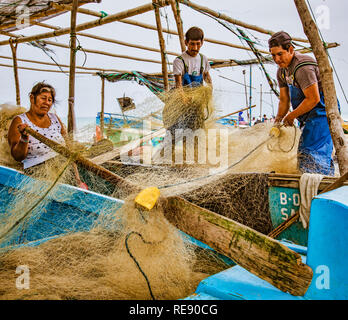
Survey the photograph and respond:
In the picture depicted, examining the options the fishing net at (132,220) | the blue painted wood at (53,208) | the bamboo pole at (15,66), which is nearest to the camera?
the fishing net at (132,220)

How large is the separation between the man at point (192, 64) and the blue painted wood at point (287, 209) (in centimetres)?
177

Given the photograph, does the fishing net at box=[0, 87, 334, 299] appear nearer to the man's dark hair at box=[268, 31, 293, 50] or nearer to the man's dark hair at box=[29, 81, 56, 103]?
the man's dark hair at box=[268, 31, 293, 50]

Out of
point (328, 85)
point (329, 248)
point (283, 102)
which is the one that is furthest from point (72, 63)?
point (329, 248)

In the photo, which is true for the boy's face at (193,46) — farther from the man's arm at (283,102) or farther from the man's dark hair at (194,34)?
the man's arm at (283,102)

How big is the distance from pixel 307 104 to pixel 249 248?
6.76 feet

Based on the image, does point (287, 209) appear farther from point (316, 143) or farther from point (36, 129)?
point (36, 129)

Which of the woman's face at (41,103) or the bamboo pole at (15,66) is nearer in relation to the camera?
the woman's face at (41,103)

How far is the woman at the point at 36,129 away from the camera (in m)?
3.23

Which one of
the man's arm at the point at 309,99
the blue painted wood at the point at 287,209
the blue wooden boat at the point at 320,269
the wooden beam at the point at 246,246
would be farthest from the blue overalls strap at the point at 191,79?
the blue wooden boat at the point at 320,269

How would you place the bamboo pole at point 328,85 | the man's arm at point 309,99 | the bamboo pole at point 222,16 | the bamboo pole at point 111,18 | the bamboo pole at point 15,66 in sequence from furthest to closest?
the bamboo pole at point 15,66 → the bamboo pole at point 111,18 → the bamboo pole at point 222,16 → the man's arm at point 309,99 → the bamboo pole at point 328,85

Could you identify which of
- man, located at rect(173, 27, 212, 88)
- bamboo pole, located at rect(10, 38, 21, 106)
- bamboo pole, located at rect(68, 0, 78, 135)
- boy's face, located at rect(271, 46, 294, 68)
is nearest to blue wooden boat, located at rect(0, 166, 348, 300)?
boy's face, located at rect(271, 46, 294, 68)

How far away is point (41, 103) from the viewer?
353 centimetres

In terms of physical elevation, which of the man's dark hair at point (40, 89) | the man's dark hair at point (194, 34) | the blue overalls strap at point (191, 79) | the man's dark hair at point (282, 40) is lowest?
the man's dark hair at point (40, 89)
